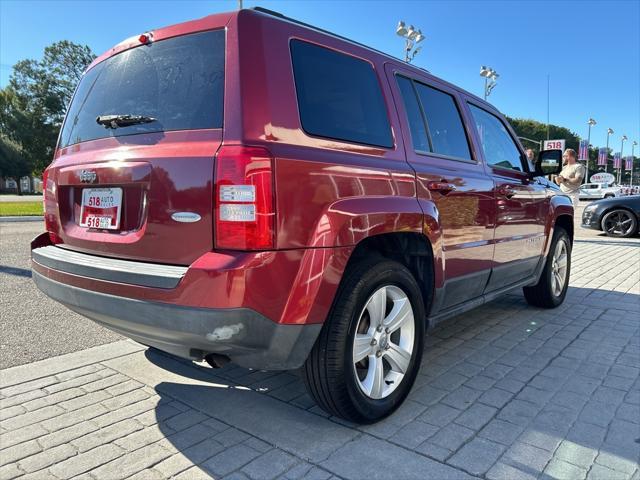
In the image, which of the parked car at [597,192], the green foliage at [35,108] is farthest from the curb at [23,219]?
the green foliage at [35,108]

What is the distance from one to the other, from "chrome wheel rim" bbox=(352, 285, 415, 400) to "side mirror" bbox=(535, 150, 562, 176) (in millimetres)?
2630

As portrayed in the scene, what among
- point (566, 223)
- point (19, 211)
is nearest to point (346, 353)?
point (566, 223)

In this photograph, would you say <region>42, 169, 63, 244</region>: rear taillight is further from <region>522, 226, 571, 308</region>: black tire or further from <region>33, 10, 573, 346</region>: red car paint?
<region>522, 226, 571, 308</region>: black tire

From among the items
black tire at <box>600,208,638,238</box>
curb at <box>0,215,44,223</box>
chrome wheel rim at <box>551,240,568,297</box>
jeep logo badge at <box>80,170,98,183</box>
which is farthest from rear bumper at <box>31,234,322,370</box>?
curb at <box>0,215,44,223</box>

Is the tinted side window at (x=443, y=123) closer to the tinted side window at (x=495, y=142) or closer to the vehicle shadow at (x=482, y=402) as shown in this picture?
the tinted side window at (x=495, y=142)

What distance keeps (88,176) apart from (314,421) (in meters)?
1.75

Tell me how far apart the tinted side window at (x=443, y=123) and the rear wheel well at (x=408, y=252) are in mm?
711

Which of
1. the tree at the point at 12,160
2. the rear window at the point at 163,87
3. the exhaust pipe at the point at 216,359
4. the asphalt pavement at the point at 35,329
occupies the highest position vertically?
the tree at the point at 12,160

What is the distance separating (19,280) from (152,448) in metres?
4.50

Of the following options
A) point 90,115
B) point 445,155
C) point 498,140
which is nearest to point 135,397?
point 90,115

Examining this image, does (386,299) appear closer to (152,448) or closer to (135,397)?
(152,448)

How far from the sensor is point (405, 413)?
106 inches

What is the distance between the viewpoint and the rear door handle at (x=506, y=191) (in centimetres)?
373

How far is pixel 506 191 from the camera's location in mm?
3828
